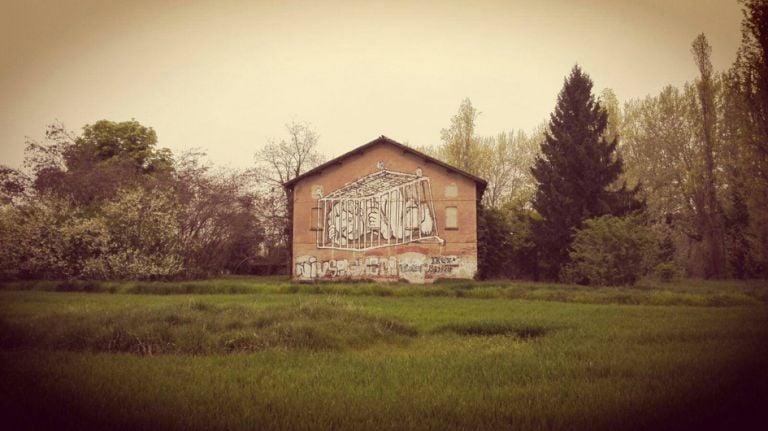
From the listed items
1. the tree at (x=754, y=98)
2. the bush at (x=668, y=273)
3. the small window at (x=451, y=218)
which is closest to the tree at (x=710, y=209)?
the bush at (x=668, y=273)

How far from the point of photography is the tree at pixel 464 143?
4581cm

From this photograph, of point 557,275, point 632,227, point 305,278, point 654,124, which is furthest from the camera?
point 654,124

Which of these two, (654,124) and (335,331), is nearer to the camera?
(335,331)

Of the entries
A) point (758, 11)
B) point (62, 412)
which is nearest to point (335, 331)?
point (62, 412)

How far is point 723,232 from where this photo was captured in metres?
36.5

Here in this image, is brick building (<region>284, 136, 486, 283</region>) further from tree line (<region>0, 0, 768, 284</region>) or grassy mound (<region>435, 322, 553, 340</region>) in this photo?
grassy mound (<region>435, 322, 553, 340</region>)

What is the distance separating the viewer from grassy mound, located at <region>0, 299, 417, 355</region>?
9.20m

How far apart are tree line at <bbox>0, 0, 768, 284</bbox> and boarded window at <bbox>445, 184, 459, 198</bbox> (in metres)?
4.32

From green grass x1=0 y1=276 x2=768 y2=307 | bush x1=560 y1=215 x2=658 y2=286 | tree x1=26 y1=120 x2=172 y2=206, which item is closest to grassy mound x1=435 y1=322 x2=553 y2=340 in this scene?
green grass x1=0 y1=276 x2=768 y2=307

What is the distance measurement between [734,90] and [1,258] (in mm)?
38145

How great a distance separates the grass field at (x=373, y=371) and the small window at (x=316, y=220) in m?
19.9

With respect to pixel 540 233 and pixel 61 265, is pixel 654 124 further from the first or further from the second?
pixel 61 265

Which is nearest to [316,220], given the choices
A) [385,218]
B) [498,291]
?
[385,218]

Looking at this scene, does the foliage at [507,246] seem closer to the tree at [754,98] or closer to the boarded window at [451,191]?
the boarded window at [451,191]
